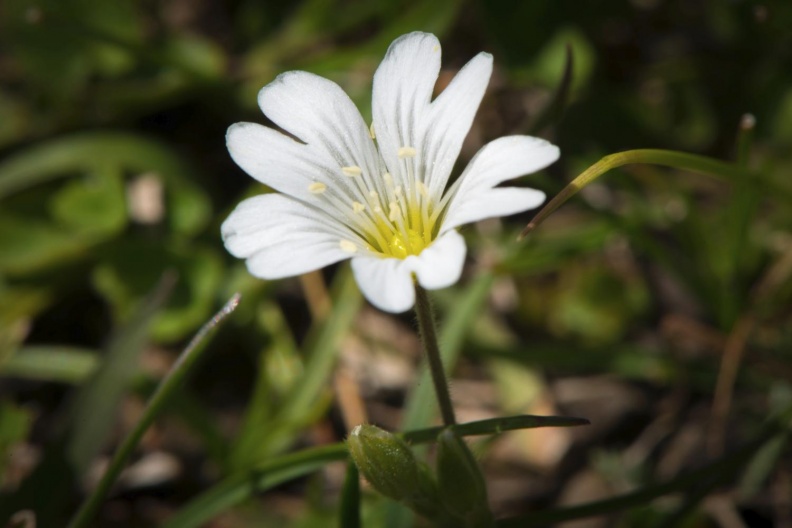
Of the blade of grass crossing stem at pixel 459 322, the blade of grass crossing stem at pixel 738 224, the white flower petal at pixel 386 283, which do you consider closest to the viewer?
the white flower petal at pixel 386 283

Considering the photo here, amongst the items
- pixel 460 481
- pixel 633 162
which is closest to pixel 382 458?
pixel 460 481

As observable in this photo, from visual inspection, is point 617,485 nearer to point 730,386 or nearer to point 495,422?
point 730,386

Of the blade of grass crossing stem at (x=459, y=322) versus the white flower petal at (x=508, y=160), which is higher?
the white flower petal at (x=508, y=160)

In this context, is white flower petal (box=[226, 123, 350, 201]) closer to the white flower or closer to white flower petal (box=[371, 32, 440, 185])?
the white flower

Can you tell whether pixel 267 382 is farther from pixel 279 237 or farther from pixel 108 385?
pixel 279 237

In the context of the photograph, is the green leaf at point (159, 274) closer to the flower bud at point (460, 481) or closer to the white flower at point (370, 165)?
the white flower at point (370, 165)

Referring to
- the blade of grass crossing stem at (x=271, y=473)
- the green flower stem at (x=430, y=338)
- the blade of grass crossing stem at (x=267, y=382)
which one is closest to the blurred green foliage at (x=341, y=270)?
the blade of grass crossing stem at (x=267, y=382)

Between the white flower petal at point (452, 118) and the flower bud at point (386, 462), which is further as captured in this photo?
the white flower petal at point (452, 118)
